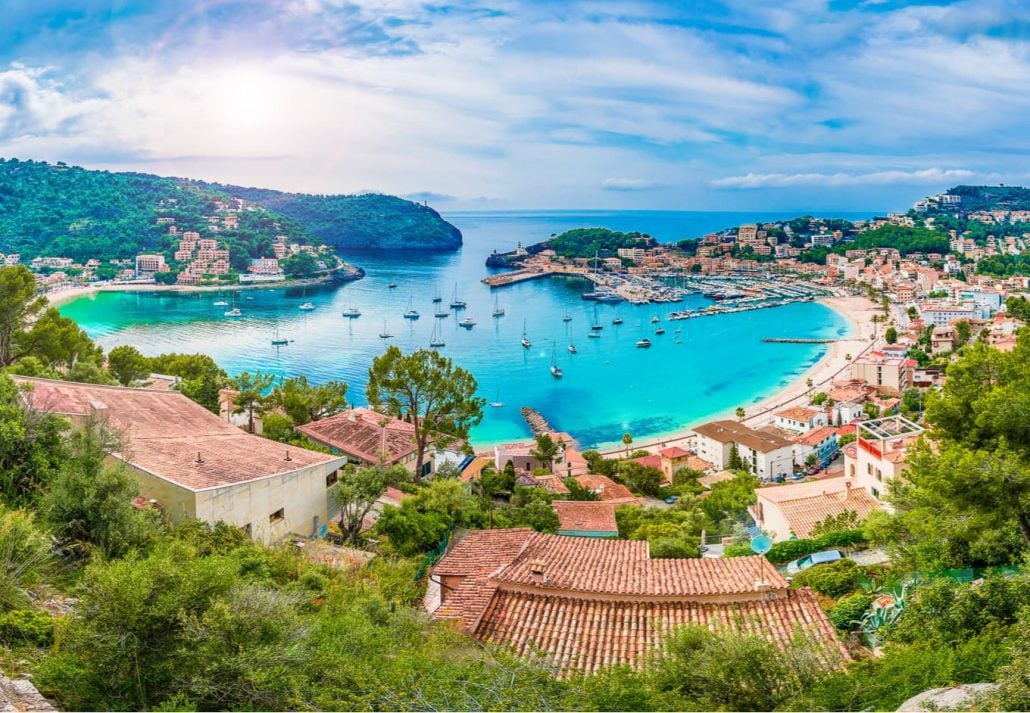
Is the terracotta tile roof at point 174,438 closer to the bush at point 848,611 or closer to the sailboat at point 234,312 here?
the bush at point 848,611

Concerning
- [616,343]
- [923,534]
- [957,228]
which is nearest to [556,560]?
[923,534]

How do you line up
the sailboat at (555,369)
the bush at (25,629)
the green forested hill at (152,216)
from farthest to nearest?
1. the green forested hill at (152,216)
2. the sailboat at (555,369)
3. the bush at (25,629)

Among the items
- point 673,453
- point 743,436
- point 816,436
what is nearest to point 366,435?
point 673,453

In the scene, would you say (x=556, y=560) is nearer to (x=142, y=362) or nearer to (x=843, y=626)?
(x=843, y=626)

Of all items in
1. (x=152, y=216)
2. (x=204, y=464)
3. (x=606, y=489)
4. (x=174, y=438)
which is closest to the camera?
(x=204, y=464)

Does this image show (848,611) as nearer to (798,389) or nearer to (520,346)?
(798,389)

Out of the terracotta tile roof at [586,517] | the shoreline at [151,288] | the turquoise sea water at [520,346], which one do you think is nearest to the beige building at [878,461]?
the terracotta tile roof at [586,517]
